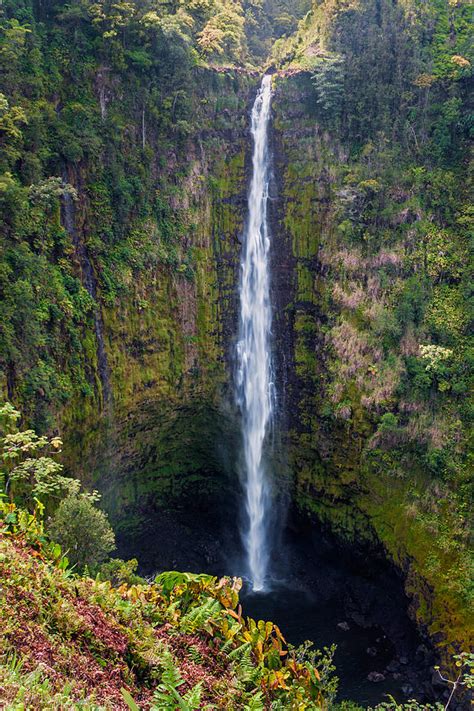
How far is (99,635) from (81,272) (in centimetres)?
1370

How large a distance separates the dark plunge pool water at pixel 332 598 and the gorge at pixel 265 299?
0.26 ft

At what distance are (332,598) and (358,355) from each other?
8.36 meters

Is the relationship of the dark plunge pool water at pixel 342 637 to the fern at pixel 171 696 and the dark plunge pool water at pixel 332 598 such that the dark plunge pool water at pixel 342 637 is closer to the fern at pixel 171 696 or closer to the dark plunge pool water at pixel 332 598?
the dark plunge pool water at pixel 332 598

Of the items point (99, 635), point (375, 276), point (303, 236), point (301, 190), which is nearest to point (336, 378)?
point (375, 276)

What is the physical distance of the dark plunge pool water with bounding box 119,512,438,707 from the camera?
14.8 meters

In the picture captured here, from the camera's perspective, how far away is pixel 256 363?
→ 20.6 m

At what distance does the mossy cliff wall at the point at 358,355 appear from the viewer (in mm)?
15852

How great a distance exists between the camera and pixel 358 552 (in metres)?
18.0

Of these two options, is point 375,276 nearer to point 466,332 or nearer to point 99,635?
point 466,332

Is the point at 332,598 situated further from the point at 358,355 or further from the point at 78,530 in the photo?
the point at 78,530

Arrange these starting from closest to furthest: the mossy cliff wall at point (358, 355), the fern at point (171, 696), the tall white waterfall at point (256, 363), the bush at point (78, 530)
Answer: the fern at point (171, 696) < the bush at point (78, 530) < the mossy cliff wall at point (358, 355) < the tall white waterfall at point (256, 363)

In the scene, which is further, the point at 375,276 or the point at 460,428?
the point at 375,276

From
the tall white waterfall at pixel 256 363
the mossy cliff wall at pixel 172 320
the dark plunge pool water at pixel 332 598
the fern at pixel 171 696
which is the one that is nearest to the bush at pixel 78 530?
the mossy cliff wall at pixel 172 320

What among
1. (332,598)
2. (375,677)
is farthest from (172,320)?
(375,677)
